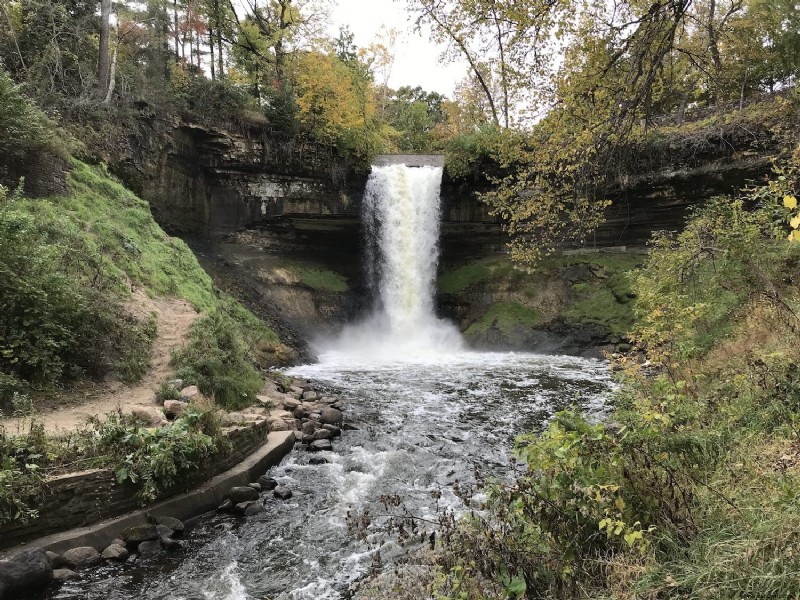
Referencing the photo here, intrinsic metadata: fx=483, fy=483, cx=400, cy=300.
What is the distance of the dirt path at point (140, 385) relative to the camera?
6468 millimetres

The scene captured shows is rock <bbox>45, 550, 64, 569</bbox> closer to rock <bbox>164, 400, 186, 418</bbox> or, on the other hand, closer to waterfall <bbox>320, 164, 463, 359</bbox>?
rock <bbox>164, 400, 186, 418</bbox>

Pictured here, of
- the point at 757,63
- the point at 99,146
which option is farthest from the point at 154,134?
the point at 757,63

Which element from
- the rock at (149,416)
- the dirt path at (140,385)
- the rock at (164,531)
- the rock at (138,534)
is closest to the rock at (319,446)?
the rock at (149,416)

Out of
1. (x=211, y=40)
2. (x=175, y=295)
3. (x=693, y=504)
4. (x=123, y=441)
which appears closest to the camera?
(x=693, y=504)

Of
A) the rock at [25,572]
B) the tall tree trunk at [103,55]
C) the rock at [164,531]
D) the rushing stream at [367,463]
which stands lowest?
the rushing stream at [367,463]

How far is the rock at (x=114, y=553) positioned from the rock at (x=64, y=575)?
11.8 inches

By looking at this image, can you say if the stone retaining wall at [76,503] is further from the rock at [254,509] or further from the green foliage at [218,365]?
the green foliage at [218,365]

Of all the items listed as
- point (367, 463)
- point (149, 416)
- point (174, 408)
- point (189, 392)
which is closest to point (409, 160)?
point (189, 392)

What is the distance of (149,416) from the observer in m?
6.58

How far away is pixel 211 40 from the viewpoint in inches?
985

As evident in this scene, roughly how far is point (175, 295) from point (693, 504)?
37.8 feet

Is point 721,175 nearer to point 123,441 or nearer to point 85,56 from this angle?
point 123,441

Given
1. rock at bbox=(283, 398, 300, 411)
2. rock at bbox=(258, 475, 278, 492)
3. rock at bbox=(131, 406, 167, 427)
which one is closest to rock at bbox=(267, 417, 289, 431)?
rock at bbox=(283, 398, 300, 411)

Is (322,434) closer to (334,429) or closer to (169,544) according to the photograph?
(334,429)
